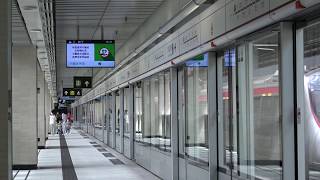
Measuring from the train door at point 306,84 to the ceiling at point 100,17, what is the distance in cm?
521

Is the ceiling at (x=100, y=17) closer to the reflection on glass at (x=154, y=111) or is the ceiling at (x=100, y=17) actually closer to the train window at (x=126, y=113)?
the reflection on glass at (x=154, y=111)

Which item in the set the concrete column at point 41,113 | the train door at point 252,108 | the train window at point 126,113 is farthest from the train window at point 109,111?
the train door at point 252,108

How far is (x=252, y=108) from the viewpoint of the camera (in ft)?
19.0

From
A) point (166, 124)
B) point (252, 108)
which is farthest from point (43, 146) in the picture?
point (252, 108)

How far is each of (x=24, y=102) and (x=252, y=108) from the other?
8.84 m

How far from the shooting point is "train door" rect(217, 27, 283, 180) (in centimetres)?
512

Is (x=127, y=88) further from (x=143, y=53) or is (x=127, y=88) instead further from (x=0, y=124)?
(x=0, y=124)

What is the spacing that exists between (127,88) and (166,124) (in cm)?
597

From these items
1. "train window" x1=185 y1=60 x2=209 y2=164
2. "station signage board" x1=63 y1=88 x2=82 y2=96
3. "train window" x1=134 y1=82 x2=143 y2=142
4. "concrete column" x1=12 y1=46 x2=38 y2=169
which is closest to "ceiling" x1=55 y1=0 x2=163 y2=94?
"concrete column" x1=12 y1=46 x2=38 y2=169

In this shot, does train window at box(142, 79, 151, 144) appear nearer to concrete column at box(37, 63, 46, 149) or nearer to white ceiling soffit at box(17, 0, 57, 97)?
white ceiling soffit at box(17, 0, 57, 97)

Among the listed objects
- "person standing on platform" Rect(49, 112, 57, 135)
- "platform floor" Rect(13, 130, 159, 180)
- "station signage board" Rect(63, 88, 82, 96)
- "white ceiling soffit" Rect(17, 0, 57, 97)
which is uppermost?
"white ceiling soffit" Rect(17, 0, 57, 97)

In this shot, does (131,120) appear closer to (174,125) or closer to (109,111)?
(174,125)

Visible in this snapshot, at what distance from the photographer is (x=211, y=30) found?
691 cm

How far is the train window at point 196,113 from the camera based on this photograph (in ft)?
25.6
